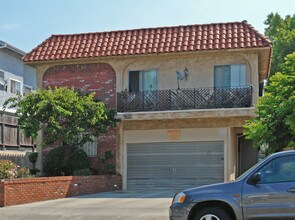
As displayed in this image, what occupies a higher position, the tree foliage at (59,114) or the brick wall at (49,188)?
the tree foliage at (59,114)

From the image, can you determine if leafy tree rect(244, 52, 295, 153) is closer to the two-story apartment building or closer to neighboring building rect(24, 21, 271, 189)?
neighboring building rect(24, 21, 271, 189)

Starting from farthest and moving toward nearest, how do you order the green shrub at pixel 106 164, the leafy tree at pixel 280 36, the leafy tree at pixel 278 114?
the leafy tree at pixel 280 36 → the green shrub at pixel 106 164 → the leafy tree at pixel 278 114

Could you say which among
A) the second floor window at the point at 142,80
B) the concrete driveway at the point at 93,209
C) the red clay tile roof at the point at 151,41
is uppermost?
the red clay tile roof at the point at 151,41

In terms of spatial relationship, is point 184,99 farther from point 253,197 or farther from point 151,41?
point 253,197

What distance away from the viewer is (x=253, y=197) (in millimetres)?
8883

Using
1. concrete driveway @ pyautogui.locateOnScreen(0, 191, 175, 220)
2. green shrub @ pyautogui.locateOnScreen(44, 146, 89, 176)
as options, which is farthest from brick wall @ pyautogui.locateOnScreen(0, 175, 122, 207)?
green shrub @ pyautogui.locateOnScreen(44, 146, 89, 176)

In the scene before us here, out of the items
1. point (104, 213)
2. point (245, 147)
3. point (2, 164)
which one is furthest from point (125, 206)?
point (245, 147)

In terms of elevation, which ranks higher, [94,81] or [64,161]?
[94,81]

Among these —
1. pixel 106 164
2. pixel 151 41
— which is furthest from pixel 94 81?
→ pixel 106 164

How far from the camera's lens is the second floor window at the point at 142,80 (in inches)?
957

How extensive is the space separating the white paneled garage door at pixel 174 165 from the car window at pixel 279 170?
14.3m

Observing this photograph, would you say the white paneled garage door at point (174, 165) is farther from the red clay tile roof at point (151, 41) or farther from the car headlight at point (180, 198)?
the car headlight at point (180, 198)

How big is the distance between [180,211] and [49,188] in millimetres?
10004

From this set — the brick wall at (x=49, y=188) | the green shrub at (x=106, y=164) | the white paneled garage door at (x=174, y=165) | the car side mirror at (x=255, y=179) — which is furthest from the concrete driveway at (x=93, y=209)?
the white paneled garage door at (x=174, y=165)
